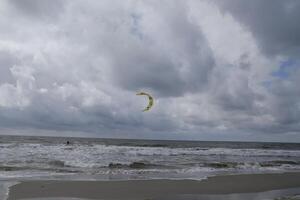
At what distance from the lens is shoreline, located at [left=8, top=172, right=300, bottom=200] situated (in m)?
11.9

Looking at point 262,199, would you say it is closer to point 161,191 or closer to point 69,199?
point 161,191

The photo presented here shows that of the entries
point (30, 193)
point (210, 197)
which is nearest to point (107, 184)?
point (30, 193)

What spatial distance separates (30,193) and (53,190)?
0.93 m

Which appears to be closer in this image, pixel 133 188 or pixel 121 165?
pixel 133 188

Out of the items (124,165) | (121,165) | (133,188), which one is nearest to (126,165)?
(124,165)

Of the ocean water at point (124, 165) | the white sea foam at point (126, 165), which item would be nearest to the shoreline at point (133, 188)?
the ocean water at point (124, 165)

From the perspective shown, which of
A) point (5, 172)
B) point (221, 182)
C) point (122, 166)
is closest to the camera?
point (221, 182)

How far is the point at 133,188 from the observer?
13523 mm

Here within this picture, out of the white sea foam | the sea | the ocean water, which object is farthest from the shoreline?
the white sea foam

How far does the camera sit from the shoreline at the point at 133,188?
1185 centimetres

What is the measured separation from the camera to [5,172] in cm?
1817

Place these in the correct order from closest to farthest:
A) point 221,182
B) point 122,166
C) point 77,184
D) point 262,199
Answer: point 262,199
point 77,184
point 221,182
point 122,166

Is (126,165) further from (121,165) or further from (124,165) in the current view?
(121,165)

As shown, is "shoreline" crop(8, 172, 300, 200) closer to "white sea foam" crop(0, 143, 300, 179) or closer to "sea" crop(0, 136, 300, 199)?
"sea" crop(0, 136, 300, 199)
